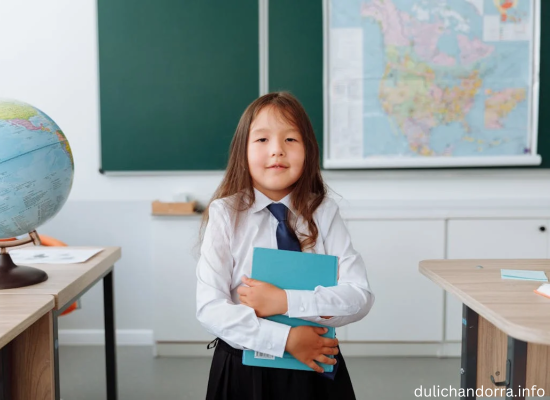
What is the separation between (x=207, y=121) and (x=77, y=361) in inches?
57.6

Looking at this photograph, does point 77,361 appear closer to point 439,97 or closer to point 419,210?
point 419,210

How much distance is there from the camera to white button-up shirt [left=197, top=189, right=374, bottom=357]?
1.25 m

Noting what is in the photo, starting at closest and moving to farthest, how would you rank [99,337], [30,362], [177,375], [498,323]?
[498,323]
[30,362]
[177,375]
[99,337]

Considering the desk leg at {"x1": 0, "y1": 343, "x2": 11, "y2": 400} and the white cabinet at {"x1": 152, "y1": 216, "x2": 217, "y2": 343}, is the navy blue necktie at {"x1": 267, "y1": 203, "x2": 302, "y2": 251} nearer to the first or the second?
the desk leg at {"x1": 0, "y1": 343, "x2": 11, "y2": 400}

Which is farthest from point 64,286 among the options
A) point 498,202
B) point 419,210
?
point 498,202

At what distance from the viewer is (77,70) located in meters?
2.98

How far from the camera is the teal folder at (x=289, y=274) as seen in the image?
1292mm

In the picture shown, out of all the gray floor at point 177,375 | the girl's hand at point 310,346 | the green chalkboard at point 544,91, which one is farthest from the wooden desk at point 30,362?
the green chalkboard at point 544,91

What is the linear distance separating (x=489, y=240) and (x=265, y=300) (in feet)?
6.68

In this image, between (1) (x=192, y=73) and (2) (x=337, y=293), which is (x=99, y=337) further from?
(2) (x=337, y=293)

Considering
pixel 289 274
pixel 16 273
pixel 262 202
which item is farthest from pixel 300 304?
pixel 16 273

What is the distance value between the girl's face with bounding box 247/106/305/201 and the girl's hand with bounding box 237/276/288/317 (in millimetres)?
276

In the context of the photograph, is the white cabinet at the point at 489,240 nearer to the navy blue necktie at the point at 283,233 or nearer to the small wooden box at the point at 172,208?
the small wooden box at the point at 172,208

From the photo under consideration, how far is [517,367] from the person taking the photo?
1260mm
